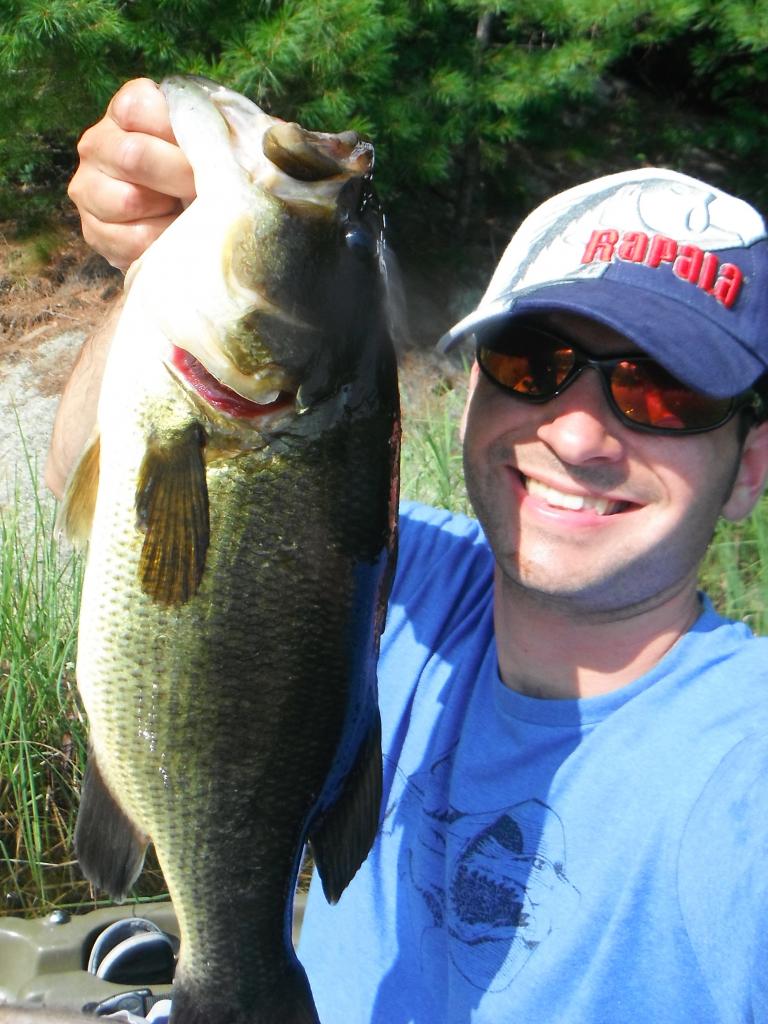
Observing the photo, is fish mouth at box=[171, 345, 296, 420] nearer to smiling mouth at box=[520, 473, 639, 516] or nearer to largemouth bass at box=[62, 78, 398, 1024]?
largemouth bass at box=[62, 78, 398, 1024]

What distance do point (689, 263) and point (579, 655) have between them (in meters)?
0.72

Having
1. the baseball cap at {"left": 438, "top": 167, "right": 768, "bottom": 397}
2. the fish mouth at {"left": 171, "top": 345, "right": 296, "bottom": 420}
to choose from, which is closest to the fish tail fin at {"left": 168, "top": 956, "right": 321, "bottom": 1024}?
the fish mouth at {"left": 171, "top": 345, "right": 296, "bottom": 420}

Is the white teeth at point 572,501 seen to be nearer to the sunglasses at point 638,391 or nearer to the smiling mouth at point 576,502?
the smiling mouth at point 576,502

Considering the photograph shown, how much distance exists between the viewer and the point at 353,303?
1.56m

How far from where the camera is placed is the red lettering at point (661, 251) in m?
1.80

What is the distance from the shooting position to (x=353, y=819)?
1610mm

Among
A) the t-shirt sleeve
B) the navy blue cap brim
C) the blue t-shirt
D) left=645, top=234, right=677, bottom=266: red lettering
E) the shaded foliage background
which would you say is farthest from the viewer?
the shaded foliage background

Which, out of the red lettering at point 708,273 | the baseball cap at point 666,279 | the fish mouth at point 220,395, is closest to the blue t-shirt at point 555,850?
the baseball cap at point 666,279

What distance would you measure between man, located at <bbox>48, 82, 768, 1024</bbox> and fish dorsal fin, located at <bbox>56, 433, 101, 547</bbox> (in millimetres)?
416

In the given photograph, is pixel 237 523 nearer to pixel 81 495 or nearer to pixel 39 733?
pixel 81 495

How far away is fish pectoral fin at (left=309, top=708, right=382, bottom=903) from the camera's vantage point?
1.61 metres

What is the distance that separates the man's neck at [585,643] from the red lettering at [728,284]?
509 millimetres

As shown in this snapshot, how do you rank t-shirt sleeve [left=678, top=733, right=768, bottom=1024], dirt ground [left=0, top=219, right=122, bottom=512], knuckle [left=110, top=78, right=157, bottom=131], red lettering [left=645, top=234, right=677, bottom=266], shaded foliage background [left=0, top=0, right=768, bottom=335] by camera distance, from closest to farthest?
t-shirt sleeve [left=678, top=733, right=768, bottom=1024] < knuckle [left=110, top=78, right=157, bottom=131] < red lettering [left=645, top=234, right=677, bottom=266] < shaded foliage background [left=0, top=0, right=768, bottom=335] < dirt ground [left=0, top=219, right=122, bottom=512]

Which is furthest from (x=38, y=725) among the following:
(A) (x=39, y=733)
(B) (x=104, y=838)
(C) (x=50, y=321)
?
(C) (x=50, y=321)
